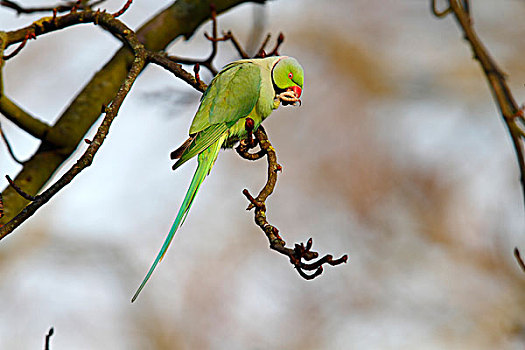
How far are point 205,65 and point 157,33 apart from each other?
440 mm

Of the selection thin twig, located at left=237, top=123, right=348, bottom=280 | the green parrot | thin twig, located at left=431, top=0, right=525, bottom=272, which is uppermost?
thin twig, located at left=431, top=0, right=525, bottom=272

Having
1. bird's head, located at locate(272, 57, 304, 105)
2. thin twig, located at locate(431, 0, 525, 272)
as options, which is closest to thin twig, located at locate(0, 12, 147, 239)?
bird's head, located at locate(272, 57, 304, 105)

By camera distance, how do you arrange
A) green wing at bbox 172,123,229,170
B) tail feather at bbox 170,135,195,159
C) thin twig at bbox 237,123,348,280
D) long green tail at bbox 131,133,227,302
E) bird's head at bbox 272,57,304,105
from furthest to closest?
bird's head at bbox 272,57,304,105
tail feather at bbox 170,135,195,159
green wing at bbox 172,123,229,170
long green tail at bbox 131,133,227,302
thin twig at bbox 237,123,348,280

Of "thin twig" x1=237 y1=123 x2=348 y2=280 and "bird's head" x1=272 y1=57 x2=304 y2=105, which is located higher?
"bird's head" x1=272 y1=57 x2=304 y2=105

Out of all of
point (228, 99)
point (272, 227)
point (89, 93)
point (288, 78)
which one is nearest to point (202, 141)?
point (228, 99)

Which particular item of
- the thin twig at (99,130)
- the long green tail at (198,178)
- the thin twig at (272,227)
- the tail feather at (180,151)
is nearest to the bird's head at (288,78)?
the thin twig at (272,227)

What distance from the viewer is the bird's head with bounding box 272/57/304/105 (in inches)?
110

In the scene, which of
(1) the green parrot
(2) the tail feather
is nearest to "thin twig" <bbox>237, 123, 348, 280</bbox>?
(1) the green parrot

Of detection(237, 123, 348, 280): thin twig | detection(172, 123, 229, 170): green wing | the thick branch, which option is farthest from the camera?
Result: the thick branch

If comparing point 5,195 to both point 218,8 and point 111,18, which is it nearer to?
point 111,18

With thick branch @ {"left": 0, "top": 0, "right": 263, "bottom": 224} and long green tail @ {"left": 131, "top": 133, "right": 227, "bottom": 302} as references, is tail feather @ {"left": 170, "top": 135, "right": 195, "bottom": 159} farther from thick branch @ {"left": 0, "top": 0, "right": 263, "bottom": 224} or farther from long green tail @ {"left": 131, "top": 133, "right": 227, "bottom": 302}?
thick branch @ {"left": 0, "top": 0, "right": 263, "bottom": 224}

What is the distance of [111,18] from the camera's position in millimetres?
2521

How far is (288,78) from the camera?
2.80 meters

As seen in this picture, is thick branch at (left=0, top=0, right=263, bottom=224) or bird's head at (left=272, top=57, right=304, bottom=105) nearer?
bird's head at (left=272, top=57, right=304, bottom=105)
